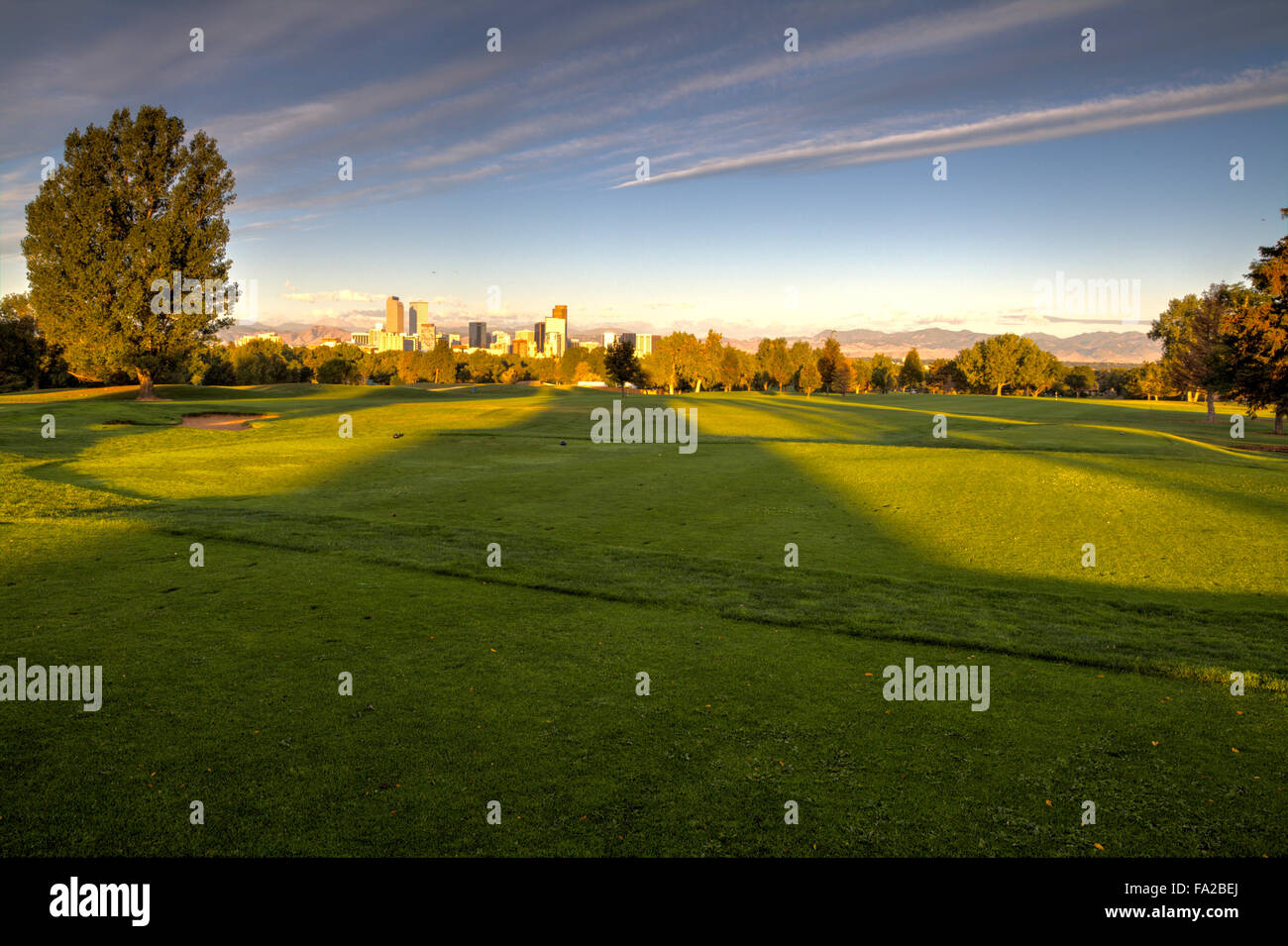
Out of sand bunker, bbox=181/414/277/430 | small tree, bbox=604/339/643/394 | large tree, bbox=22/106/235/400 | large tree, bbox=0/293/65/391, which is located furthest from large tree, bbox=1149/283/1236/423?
large tree, bbox=0/293/65/391

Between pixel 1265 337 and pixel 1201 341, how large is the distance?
29988 millimetres

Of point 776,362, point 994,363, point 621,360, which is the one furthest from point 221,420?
point 994,363

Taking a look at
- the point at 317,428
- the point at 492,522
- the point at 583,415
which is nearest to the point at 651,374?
the point at 583,415

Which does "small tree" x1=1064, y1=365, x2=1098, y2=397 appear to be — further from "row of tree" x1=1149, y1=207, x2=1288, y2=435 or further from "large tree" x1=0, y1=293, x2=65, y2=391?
"large tree" x1=0, y1=293, x2=65, y2=391

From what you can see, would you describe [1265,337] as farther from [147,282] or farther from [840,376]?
[840,376]

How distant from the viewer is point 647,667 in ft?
26.1

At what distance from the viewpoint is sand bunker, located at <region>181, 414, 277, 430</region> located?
3988 cm

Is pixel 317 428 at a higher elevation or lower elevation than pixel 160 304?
lower

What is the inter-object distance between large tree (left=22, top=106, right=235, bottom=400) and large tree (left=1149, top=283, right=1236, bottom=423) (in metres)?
70.6

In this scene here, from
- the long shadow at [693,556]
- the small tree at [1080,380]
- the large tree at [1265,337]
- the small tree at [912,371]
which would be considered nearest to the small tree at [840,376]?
the small tree at [912,371]

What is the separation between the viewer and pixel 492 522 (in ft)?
55.4
